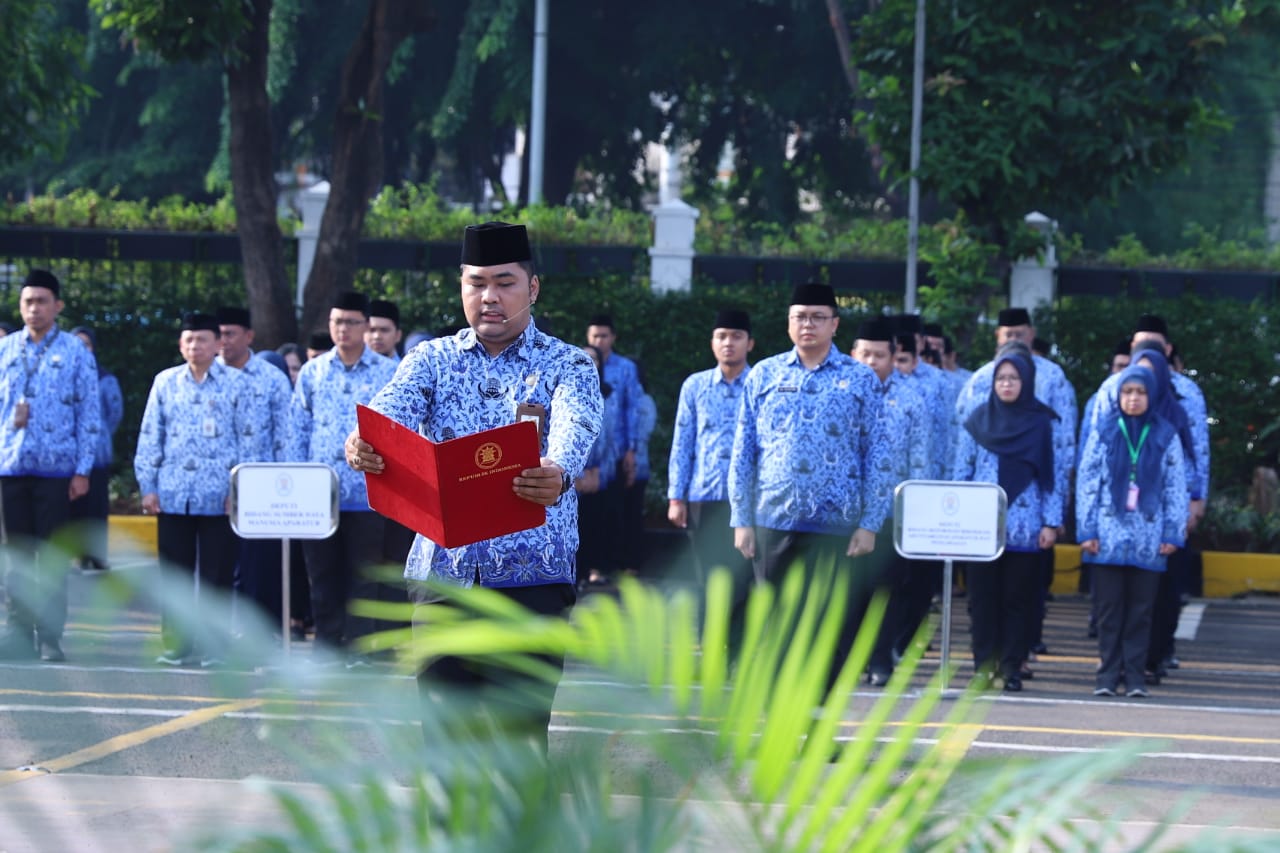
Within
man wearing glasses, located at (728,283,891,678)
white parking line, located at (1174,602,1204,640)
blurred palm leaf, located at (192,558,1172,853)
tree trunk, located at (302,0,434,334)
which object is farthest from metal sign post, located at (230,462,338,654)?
blurred palm leaf, located at (192,558,1172,853)

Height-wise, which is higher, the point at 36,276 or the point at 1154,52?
the point at 1154,52

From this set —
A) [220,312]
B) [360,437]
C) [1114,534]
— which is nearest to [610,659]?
[360,437]

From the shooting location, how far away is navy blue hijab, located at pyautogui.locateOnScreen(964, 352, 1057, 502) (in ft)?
34.5

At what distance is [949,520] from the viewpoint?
9.70m

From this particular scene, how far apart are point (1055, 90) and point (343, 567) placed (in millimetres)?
8624

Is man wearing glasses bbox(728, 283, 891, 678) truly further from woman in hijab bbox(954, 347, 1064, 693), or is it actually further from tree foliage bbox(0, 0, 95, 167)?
tree foliage bbox(0, 0, 95, 167)

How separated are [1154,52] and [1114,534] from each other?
24.5 ft

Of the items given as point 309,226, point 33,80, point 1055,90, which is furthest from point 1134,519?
point 309,226

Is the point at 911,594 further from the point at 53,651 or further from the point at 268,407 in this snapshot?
the point at 53,651

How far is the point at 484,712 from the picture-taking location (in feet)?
5.22

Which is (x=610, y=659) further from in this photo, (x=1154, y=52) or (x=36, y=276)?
(x=1154, y=52)

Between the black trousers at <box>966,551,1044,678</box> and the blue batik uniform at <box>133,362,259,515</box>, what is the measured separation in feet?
13.1

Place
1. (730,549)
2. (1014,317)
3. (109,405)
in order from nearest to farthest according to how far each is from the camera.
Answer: (730,549) < (1014,317) < (109,405)

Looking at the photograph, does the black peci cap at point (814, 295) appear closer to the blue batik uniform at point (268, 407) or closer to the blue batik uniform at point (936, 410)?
the blue batik uniform at point (936, 410)
